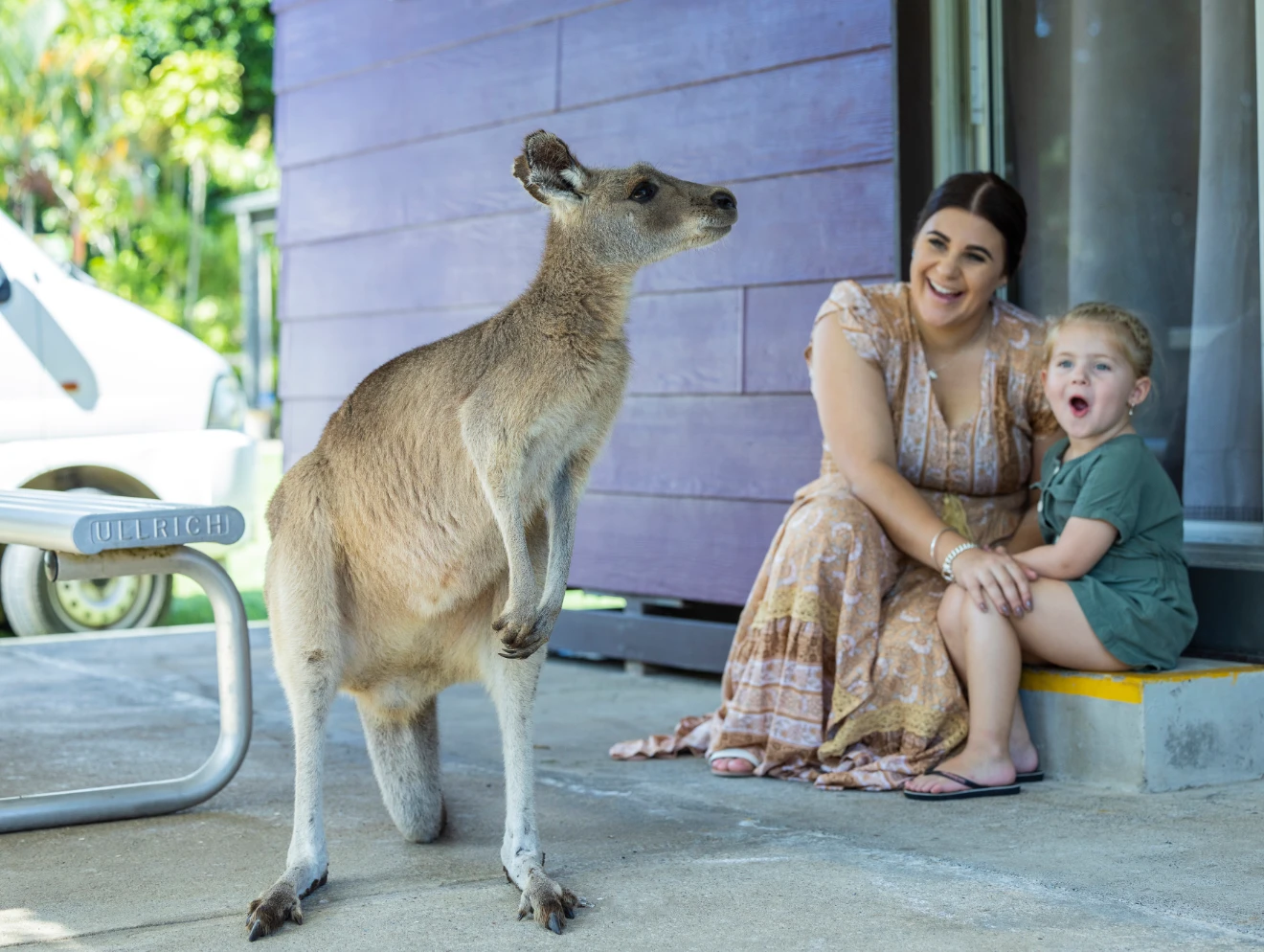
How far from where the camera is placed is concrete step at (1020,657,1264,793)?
3.33 metres

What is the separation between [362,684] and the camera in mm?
2934

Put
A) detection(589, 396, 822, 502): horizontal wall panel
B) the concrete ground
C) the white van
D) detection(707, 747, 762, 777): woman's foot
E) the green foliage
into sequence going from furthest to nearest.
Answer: the green foliage
the white van
detection(589, 396, 822, 502): horizontal wall panel
detection(707, 747, 762, 777): woman's foot
the concrete ground

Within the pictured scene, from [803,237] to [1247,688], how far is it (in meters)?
1.93

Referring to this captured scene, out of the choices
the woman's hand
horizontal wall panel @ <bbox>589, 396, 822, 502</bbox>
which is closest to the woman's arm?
the woman's hand

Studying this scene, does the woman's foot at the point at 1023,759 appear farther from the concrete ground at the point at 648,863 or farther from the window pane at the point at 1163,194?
the window pane at the point at 1163,194

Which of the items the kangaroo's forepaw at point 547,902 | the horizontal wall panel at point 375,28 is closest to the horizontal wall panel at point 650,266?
the horizontal wall panel at point 375,28

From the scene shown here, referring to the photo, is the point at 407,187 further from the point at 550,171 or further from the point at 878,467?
the point at 550,171

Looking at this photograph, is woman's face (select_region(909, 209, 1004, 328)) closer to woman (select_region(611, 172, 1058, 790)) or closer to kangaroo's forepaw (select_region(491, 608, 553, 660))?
woman (select_region(611, 172, 1058, 790))

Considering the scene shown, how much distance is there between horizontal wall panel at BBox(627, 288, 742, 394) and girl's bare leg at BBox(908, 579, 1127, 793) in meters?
1.65

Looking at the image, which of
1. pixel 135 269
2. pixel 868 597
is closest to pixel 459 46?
pixel 868 597

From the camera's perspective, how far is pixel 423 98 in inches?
238

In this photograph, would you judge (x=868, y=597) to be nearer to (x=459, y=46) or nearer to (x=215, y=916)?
(x=215, y=916)

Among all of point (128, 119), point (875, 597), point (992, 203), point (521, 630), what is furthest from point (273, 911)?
point (128, 119)

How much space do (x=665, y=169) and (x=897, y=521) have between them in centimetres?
192
